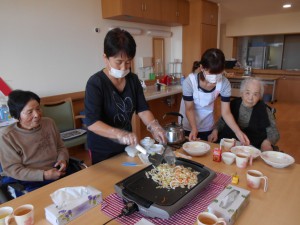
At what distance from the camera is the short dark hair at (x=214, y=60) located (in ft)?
5.44

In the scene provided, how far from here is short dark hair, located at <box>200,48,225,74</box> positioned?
166 centimetres

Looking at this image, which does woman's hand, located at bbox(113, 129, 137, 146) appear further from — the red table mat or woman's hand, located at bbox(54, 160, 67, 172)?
woman's hand, located at bbox(54, 160, 67, 172)

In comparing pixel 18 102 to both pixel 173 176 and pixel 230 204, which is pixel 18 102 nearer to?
pixel 173 176

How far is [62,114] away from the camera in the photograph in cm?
300

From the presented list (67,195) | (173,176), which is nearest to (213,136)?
(173,176)

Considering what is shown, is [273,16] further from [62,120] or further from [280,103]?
[62,120]

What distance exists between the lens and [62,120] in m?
3.02

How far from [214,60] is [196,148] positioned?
0.65 m

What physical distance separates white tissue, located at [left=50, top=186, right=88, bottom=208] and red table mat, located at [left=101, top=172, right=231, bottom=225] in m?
0.11

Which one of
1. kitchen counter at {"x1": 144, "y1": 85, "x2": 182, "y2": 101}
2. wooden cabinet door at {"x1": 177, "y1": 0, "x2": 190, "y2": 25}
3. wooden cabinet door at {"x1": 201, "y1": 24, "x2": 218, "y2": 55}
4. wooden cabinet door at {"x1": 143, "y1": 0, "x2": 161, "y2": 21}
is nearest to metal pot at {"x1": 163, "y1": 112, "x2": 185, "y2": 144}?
kitchen counter at {"x1": 144, "y1": 85, "x2": 182, "y2": 101}

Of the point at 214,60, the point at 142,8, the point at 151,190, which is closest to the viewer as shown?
the point at 151,190

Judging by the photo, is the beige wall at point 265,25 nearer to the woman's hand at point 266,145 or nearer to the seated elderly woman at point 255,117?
the seated elderly woman at point 255,117

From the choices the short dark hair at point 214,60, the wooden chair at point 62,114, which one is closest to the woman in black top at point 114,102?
the short dark hair at point 214,60

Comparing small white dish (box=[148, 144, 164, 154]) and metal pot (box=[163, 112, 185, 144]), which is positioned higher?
metal pot (box=[163, 112, 185, 144])
